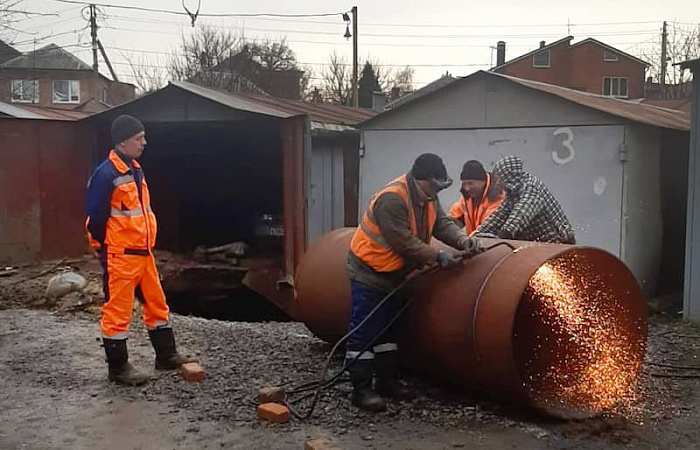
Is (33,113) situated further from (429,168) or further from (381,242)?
(429,168)

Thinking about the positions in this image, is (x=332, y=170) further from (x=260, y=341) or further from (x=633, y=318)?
(x=633, y=318)

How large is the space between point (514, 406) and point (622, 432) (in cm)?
67

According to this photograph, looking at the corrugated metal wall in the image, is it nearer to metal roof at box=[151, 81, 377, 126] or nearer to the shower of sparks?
metal roof at box=[151, 81, 377, 126]

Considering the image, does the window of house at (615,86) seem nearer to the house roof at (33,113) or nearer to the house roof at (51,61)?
the house roof at (51,61)

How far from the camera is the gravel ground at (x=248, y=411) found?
4.75m

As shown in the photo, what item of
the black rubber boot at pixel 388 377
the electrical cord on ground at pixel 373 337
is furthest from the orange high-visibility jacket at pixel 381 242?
the black rubber boot at pixel 388 377

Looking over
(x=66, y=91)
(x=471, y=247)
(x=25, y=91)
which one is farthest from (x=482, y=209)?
(x=25, y=91)

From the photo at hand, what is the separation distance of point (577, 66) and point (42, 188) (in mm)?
46500

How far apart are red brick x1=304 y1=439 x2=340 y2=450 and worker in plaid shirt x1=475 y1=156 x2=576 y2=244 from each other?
2.33 metres

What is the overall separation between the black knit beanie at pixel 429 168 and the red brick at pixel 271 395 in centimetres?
171

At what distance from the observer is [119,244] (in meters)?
5.68

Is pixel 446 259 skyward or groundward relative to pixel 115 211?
groundward

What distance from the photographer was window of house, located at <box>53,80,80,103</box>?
177ft

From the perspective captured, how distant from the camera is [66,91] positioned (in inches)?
2147
